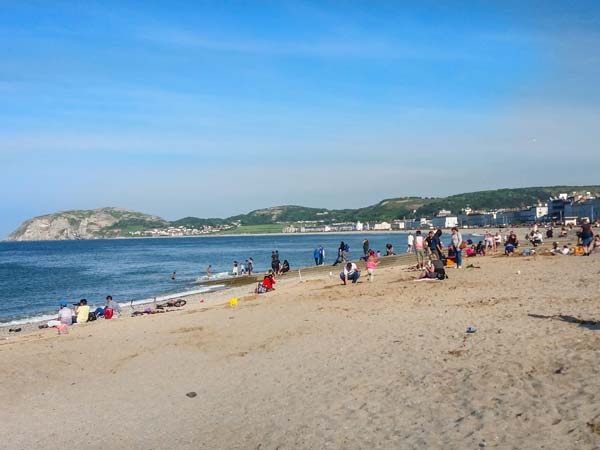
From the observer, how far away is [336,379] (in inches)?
343

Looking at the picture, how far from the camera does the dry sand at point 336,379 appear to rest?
6324 mm

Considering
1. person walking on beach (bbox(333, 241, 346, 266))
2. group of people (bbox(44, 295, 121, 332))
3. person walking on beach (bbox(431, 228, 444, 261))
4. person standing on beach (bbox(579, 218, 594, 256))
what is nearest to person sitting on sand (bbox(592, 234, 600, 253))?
person standing on beach (bbox(579, 218, 594, 256))

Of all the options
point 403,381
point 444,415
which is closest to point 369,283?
point 403,381

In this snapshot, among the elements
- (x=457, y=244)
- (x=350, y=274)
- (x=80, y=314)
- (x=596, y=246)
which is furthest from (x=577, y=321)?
(x=596, y=246)

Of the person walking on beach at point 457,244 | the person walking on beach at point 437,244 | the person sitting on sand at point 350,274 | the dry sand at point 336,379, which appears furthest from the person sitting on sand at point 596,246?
the person sitting on sand at point 350,274

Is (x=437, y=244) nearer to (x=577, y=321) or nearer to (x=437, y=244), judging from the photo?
(x=437, y=244)

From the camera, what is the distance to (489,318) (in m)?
11.6

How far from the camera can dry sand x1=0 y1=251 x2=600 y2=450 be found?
20.7 ft

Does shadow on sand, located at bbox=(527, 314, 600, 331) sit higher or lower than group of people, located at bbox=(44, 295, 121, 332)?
higher

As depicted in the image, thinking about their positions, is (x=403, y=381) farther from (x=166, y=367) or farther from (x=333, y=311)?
(x=333, y=311)

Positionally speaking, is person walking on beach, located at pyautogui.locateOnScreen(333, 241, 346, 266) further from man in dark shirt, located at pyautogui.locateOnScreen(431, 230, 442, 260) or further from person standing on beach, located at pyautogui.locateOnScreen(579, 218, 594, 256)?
person standing on beach, located at pyautogui.locateOnScreen(579, 218, 594, 256)

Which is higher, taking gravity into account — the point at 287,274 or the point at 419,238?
the point at 419,238

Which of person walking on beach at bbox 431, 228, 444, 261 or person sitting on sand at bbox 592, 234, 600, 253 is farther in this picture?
person sitting on sand at bbox 592, 234, 600, 253

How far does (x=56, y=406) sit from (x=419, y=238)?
16084 millimetres
